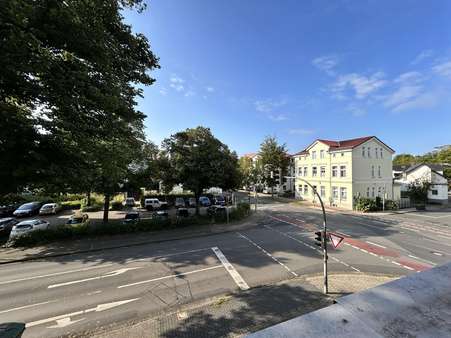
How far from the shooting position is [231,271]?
12.8 m

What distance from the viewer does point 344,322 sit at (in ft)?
6.44

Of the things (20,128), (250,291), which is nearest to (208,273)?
(250,291)

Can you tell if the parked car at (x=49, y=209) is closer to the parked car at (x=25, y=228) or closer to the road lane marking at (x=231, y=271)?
the parked car at (x=25, y=228)

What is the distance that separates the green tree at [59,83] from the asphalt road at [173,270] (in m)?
5.30

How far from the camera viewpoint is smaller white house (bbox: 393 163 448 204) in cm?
4105

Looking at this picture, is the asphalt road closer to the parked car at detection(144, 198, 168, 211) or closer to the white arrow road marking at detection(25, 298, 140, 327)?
the white arrow road marking at detection(25, 298, 140, 327)

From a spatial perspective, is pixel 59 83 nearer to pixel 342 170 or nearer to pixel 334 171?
pixel 342 170

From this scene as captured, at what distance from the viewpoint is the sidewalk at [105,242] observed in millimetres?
16203

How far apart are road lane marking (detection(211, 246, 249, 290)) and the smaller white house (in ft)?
121

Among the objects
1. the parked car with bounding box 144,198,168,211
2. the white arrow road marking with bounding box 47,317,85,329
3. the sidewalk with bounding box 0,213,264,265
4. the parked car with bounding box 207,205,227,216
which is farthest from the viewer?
the parked car with bounding box 144,198,168,211

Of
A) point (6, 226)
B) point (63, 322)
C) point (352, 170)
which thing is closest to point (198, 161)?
point (63, 322)

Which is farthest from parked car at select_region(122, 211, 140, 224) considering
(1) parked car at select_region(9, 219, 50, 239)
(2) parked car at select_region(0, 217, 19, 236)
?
(2) parked car at select_region(0, 217, 19, 236)

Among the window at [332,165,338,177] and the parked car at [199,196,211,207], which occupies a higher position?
the window at [332,165,338,177]

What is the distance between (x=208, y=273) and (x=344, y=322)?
11672 mm
